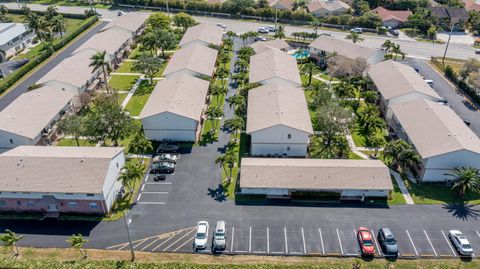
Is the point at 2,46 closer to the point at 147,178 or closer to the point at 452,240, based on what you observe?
the point at 147,178

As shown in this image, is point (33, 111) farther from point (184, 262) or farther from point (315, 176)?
point (315, 176)

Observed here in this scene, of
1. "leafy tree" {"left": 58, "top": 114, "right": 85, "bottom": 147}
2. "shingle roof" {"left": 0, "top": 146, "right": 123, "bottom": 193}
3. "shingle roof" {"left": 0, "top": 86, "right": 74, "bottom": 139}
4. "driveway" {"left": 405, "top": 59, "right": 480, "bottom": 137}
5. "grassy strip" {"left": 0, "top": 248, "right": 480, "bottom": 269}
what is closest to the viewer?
"grassy strip" {"left": 0, "top": 248, "right": 480, "bottom": 269}

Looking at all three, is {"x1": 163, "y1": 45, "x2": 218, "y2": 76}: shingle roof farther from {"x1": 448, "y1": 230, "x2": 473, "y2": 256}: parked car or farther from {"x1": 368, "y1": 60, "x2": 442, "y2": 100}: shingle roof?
{"x1": 448, "y1": 230, "x2": 473, "y2": 256}: parked car

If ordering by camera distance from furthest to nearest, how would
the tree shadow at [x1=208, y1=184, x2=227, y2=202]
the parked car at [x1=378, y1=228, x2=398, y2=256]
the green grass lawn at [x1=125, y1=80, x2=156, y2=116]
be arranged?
1. the green grass lawn at [x1=125, y1=80, x2=156, y2=116]
2. the tree shadow at [x1=208, y1=184, x2=227, y2=202]
3. the parked car at [x1=378, y1=228, x2=398, y2=256]

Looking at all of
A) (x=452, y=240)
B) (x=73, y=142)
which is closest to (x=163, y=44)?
(x=73, y=142)

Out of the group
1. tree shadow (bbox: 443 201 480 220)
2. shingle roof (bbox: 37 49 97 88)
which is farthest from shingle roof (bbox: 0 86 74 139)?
tree shadow (bbox: 443 201 480 220)

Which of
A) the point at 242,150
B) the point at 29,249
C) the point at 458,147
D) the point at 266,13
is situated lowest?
the point at 29,249
